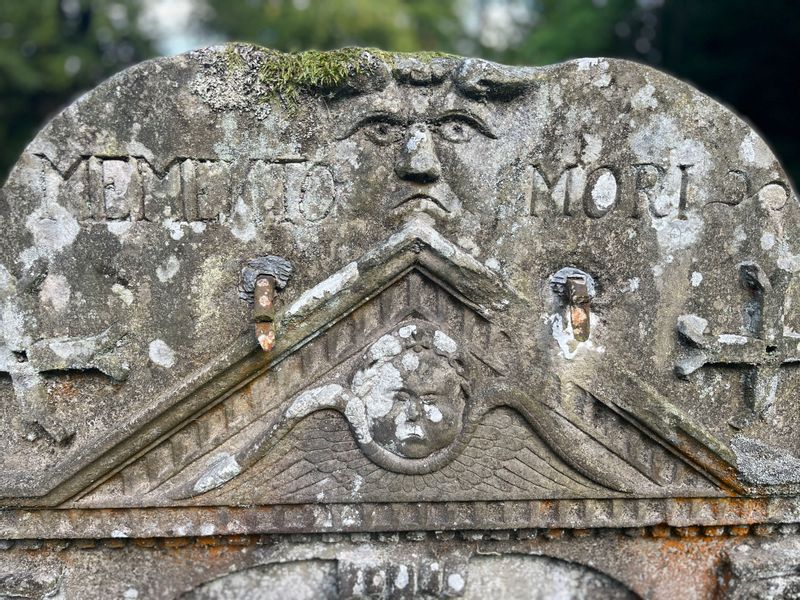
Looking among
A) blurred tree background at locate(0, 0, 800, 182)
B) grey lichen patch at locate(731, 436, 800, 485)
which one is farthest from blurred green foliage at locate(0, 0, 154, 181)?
grey lichen patch at locate(731, 436, 800, 485)

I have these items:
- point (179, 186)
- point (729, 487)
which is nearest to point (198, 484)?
point (179, 186)

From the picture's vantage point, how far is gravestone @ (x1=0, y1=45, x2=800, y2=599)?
2.79 meters

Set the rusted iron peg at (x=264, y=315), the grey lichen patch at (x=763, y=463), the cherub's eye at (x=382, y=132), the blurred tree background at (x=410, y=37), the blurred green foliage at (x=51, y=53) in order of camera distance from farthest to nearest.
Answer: the blurred green foliage at (x=51, y=53) → the blurred tree background at (x=410, y=37) → the grey lichen patch at (x=763, y=463) → the cherub's eye at (x=382, y=132) → the rusted iron peg at (x=264, y=315)

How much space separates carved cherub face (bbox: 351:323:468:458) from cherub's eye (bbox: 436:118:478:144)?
2.48 feet

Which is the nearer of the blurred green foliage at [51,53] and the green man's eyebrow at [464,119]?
the green man's eyebrow at [464,119]

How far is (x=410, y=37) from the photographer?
640 inches

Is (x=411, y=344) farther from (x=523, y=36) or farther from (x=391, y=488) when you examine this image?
(x=523, y=36)

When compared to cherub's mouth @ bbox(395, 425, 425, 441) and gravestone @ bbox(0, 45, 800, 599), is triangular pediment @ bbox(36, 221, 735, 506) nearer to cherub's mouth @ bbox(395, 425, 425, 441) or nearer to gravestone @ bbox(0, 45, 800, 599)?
gravestone @ bbox(0, 45, 800, 599)

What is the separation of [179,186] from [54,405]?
101 centimetres

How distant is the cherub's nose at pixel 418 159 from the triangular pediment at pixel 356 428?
0.62 feet

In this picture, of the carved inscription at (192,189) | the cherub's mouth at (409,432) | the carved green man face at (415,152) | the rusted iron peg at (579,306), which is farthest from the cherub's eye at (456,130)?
the cherub's mouth at (409,432)

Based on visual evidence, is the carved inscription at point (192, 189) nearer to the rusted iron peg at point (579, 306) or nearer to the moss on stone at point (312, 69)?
the moss on stone at point (312, 69)

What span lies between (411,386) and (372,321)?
0.30m

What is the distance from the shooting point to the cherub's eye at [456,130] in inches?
113
